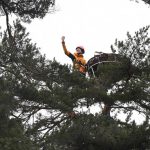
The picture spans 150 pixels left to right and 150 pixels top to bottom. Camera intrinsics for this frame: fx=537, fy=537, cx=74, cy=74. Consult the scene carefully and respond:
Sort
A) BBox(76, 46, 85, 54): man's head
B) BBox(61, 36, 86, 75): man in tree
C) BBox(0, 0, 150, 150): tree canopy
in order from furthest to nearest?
BBox(76, 46, 85, 54): man's head < BBox(61, 36, 86, 75): man in tree < BBox(0, 0, 150, 150): tree canopy

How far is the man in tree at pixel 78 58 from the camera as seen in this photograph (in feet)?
43.6

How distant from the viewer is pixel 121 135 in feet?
38.5

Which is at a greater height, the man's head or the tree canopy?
the man's head

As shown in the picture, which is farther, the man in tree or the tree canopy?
the man in tree

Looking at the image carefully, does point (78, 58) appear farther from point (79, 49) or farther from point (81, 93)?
point (81, 93)

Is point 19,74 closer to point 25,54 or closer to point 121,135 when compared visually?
point 25,54

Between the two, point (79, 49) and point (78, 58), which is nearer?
point (78, 58)

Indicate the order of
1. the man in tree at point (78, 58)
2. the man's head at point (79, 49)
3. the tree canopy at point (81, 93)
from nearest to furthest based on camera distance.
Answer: the tree canopy at point (81, 93), the man in tree at point (78, 58), the man's head at point (79, 49)

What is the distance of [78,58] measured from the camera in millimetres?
14039

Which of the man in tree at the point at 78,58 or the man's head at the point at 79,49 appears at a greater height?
the man's head at the point at 79,49

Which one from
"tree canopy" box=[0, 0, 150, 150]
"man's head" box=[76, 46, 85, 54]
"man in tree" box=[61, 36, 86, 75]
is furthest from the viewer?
"man's head" box=[76, 46, 85, 54]

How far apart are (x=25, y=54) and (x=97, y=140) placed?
3106 millimetres

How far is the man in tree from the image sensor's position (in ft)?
43.6

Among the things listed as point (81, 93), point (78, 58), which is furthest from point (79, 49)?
point (81, 93)
